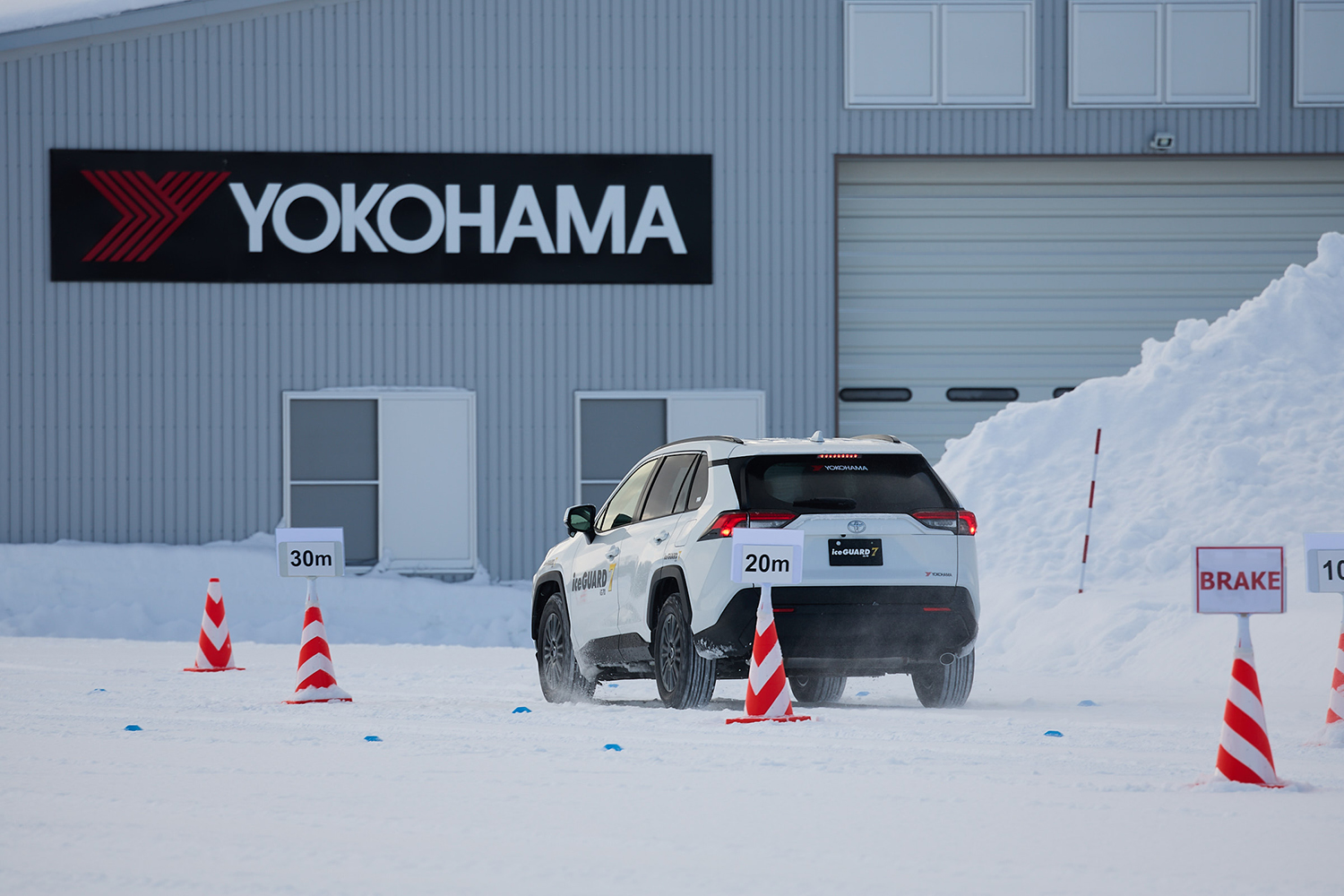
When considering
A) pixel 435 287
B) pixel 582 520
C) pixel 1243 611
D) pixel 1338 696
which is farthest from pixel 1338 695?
pixel 435 287

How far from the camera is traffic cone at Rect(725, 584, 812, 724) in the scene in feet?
32.4

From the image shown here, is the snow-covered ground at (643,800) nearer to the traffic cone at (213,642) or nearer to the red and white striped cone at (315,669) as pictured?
the red and white striped cone at (315,669)

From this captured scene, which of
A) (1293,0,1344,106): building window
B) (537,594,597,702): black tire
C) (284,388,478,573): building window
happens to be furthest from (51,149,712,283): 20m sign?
(537,594,597,702): black tire

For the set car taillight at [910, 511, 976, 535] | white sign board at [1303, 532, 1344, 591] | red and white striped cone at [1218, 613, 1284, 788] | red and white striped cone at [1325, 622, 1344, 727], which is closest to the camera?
red and white striped cone at [1218, 613, 1284, 788]

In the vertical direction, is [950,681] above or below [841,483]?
below

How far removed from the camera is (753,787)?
7391mm

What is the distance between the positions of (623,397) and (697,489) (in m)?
13.5

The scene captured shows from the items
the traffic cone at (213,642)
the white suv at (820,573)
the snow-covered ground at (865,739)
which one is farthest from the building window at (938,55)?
the white suv at (820,573)

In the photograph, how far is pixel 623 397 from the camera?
24.5 meters

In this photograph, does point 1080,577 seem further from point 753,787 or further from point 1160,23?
point 1160,23

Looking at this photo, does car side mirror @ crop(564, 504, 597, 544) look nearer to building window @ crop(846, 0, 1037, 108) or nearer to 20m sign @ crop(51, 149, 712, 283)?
20m sign @ crop(51, 149, 712, 283)

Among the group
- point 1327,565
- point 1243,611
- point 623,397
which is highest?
point 623,397

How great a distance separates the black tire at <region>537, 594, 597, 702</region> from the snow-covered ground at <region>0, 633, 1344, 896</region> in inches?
33.4

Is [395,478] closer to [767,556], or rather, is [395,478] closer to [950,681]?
[950,681]
